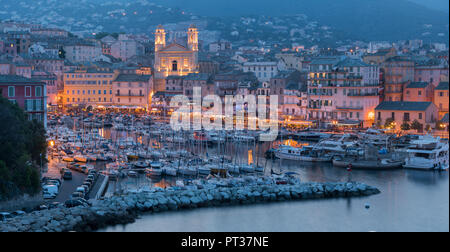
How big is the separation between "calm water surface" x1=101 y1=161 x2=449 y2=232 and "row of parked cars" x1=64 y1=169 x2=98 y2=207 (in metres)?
0.91

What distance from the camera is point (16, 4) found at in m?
59.9

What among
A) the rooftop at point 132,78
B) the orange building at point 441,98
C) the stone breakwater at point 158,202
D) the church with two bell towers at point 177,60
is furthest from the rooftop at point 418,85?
the church with two bell towers at point 177,60

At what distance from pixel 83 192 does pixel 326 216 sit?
4065mm

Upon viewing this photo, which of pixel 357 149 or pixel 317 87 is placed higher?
pixel 317 87

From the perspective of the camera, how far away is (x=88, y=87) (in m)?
29.3

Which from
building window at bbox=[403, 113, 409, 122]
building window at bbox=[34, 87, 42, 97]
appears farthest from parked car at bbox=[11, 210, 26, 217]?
building window at bbox=[403, 113, 409, 122]

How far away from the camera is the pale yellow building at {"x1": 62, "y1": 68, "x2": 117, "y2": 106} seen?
96.0ft

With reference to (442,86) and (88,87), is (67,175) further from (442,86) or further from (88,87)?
(88,87)
